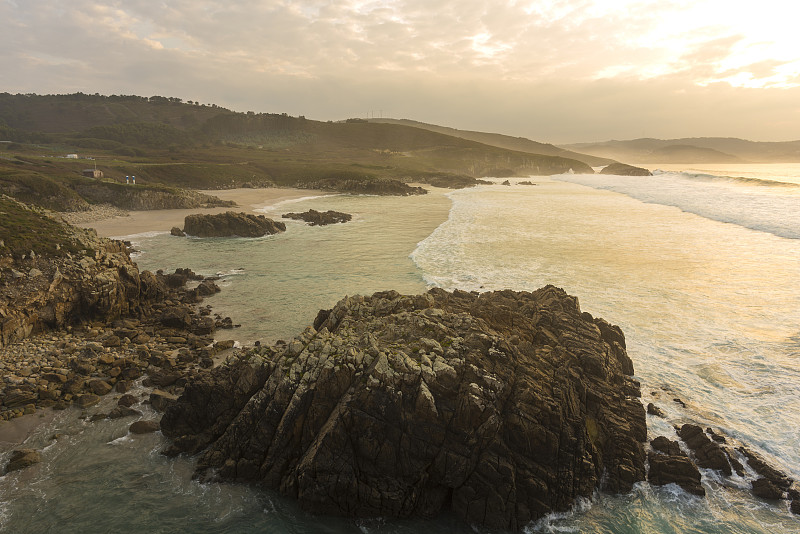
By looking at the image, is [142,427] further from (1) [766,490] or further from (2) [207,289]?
(1) [766,490]

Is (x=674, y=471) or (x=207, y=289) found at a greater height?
(x=207, y=289)

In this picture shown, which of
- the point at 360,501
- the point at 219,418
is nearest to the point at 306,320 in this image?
the point at 219,418

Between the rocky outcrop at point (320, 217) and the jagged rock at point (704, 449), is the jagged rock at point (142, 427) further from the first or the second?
the rocky outcrop at point (320, 217)

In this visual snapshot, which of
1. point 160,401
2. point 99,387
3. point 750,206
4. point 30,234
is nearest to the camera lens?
point 160,401

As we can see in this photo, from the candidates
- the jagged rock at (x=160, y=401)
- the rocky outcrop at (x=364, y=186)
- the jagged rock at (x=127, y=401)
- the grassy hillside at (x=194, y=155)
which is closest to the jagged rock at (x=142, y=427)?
the jagged rock at (x=160, y=401)

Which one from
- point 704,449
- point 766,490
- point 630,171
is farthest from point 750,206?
point 630,171

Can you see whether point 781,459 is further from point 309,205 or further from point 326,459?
point 309,205
